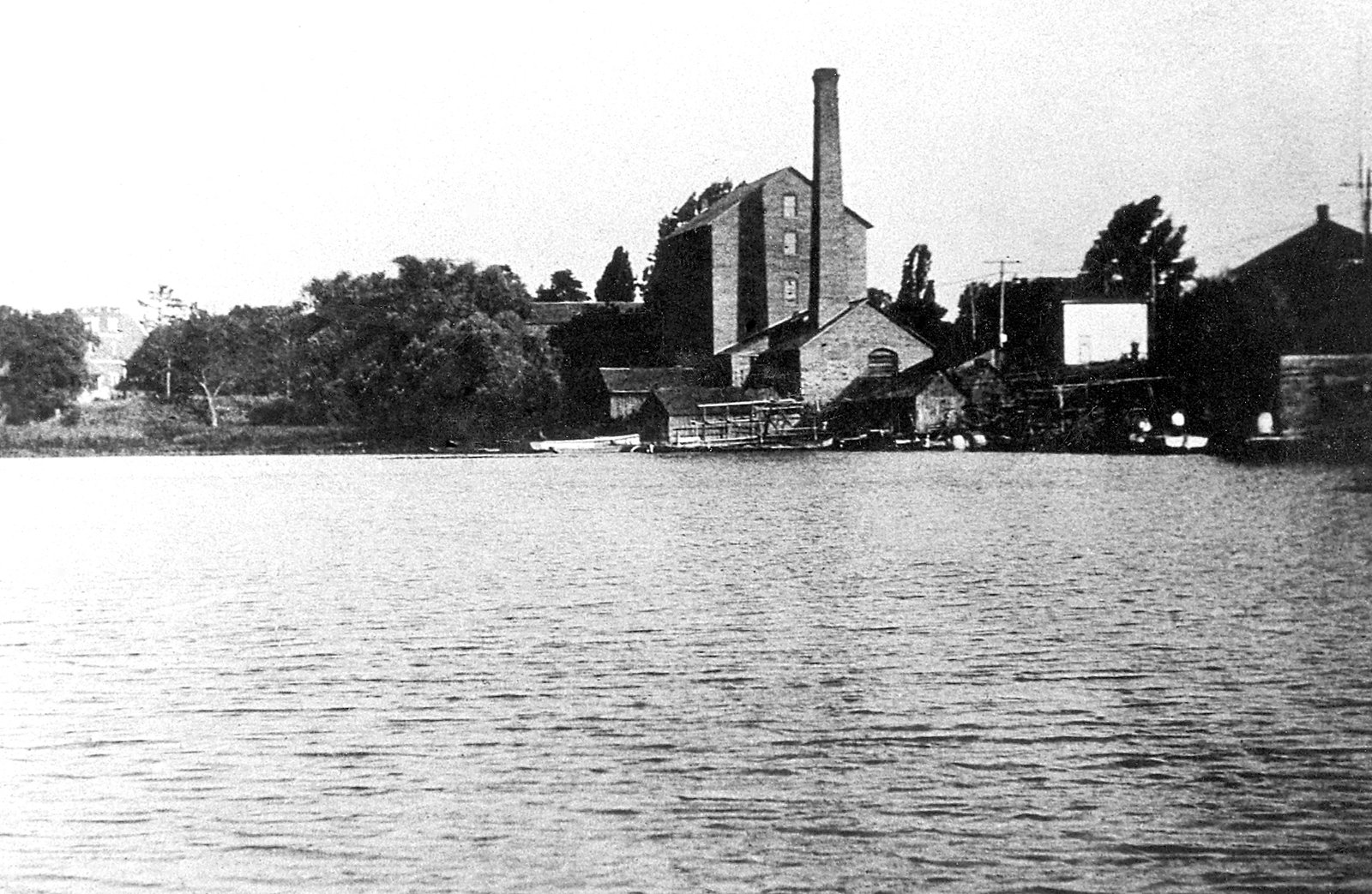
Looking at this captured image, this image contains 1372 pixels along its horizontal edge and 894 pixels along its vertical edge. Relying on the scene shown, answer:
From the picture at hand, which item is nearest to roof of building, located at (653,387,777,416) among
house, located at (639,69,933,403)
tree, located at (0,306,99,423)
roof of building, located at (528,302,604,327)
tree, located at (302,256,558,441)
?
house, located at (639,69,933,403)

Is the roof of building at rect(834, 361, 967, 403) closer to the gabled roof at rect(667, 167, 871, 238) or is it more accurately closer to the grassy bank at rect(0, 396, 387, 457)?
the gabled roof at rect(667, 167, 871, 238)

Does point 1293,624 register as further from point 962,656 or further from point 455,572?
point 455,572

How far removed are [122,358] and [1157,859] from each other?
8045 centimetres

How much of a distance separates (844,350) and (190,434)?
3784 centimetres

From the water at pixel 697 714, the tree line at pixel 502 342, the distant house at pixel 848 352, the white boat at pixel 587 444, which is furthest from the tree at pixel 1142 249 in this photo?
the water at pixel 697 714

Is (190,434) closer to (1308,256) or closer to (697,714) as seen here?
(1308,256)

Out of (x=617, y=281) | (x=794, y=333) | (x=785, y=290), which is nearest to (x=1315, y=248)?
(x=794, y=333)

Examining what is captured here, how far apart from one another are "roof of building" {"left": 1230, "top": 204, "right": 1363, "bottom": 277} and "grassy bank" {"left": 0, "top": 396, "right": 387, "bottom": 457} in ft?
168

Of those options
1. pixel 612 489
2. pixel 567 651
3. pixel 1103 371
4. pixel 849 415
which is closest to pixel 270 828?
pixel 567 651

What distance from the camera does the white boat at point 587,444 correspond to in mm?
78438

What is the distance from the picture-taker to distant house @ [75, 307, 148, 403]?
7019 centimetres

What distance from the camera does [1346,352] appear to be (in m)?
45.1

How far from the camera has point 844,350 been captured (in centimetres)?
7469

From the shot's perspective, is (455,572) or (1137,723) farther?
(455,572)
